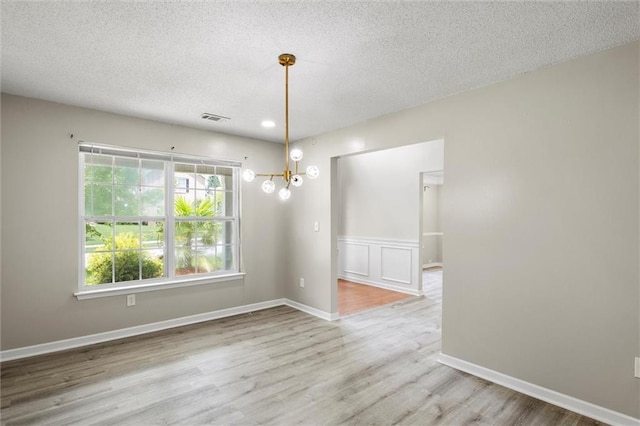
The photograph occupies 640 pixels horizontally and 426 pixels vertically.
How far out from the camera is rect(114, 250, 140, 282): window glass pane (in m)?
3.92

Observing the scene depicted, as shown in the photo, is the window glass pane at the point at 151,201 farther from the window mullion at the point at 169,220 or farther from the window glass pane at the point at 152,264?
the window glass pane at the point at 152,264

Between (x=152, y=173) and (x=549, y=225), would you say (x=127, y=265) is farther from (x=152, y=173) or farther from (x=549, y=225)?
(x=549, y=225)

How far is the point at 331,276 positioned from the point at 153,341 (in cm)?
225

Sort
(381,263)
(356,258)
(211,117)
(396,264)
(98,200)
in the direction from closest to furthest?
(98,200) < (211,117) < (396,264) < (381,263) < (356,258)

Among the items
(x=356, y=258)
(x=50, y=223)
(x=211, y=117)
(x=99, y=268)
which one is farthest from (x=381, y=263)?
(x=50, y=223)

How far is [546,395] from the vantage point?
254 cm

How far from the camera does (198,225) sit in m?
4.55

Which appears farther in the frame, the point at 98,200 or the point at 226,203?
the point at 226,203

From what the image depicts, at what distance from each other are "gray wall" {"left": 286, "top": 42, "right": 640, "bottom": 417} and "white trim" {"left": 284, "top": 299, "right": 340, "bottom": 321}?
1.64 m

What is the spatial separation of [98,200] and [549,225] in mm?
Answer: 4459

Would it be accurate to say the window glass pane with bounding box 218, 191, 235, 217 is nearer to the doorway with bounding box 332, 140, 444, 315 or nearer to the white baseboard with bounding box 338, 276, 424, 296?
the doorway with bounding box 332, 140, 444, 315

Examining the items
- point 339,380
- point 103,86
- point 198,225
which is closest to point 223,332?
point 198,225

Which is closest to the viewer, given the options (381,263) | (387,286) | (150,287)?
(150,287)

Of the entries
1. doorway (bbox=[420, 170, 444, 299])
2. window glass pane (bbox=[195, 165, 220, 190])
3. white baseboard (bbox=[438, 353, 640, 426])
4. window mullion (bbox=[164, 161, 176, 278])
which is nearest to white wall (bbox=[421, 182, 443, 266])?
doorway (bbox=[420, 170, 444, 299])
